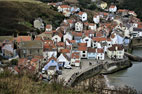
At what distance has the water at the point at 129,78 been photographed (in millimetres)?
19219

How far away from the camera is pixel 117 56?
82.5ft

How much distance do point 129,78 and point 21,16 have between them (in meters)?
21.8

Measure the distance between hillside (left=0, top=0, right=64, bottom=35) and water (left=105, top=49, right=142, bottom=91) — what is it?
47.9 ft

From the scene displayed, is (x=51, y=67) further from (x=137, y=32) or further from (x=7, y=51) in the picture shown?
(x=137, y=32)

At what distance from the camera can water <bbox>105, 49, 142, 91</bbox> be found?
1922 centimetres

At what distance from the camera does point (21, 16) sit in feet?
116

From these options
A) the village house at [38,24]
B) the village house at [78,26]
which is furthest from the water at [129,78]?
the village house at [38,24]

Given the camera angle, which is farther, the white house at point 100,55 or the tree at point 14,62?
the white house at point 100,55

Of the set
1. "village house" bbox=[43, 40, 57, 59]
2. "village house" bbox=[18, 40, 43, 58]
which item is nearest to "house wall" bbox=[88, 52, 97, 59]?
"village house" bbox=[43, 40, 57, 59]

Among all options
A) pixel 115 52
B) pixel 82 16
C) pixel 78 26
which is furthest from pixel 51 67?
pixel 82 16

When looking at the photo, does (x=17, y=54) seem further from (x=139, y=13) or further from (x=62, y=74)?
(x=139, y=13)

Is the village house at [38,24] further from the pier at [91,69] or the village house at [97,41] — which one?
the pier at [91,69]

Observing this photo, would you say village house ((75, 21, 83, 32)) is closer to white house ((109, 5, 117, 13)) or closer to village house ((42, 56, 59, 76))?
village house ((42, 56, 59, 76))

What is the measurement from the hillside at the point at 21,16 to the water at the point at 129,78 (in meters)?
14.6
